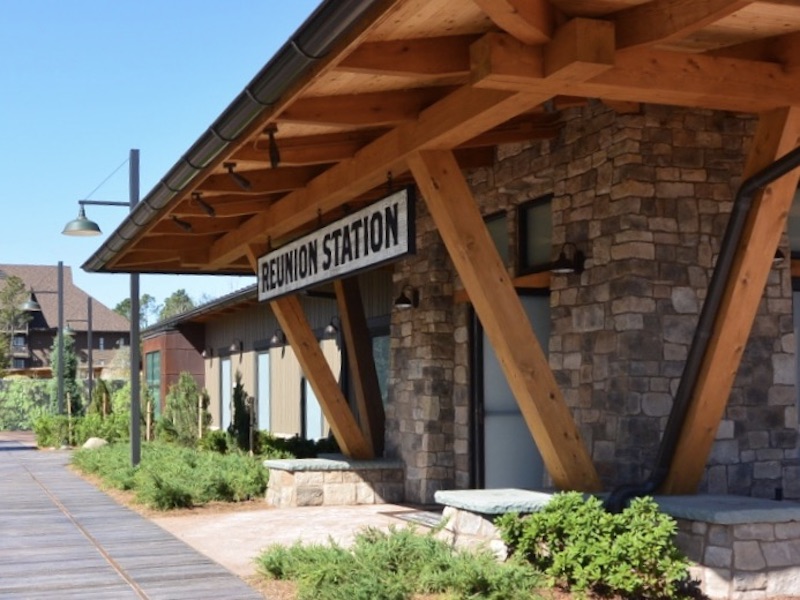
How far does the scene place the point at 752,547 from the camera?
6270 mm

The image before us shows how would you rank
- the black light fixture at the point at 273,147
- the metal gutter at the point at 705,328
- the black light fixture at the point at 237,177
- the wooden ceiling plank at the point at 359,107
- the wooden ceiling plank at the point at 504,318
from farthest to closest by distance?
the black light fixture at the point at 237,177, the black light fixture at the point at 273,147, the wooden ceiling plank at the point at 359,107, the wooden ceiling plank at the point at 504,318, the metal gutter at the point at 705,328

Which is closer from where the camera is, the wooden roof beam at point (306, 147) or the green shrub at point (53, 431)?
the wooden roof beam at point (306, 147)

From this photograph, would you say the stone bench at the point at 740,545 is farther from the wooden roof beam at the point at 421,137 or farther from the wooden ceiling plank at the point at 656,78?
the wooden roof beam at the point at 421,137

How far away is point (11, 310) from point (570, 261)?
5651cm

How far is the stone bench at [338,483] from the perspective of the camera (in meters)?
11.5

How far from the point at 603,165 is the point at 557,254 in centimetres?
89

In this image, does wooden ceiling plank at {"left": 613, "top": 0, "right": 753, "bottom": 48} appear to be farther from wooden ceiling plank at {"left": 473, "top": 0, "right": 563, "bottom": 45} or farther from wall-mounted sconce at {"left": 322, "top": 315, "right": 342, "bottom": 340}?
wall-mounted sconce at {"left": 322, "top": 315, "right": 342, "bottom": 340}

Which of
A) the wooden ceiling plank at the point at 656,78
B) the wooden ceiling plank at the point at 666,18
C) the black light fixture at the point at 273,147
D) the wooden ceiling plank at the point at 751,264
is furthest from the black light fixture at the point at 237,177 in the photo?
the wooden ceiling plank at the point at 751,264

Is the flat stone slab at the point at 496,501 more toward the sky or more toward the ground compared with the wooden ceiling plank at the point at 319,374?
more toward the ground

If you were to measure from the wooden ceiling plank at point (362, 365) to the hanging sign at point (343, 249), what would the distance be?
55.2 inches

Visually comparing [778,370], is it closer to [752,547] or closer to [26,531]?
[752,547]

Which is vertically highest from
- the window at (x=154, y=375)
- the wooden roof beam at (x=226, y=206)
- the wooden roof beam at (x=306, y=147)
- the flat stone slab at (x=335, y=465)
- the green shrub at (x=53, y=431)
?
the wooden roof beam at (x=306, y=147)

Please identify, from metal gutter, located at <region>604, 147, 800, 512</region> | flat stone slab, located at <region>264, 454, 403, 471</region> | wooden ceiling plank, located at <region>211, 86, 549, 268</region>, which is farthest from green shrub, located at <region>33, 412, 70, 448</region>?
metal gutter, located at <region>604, 147, 800, 512</region>

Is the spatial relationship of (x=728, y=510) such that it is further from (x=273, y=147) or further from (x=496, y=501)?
(x=273, y=147)
